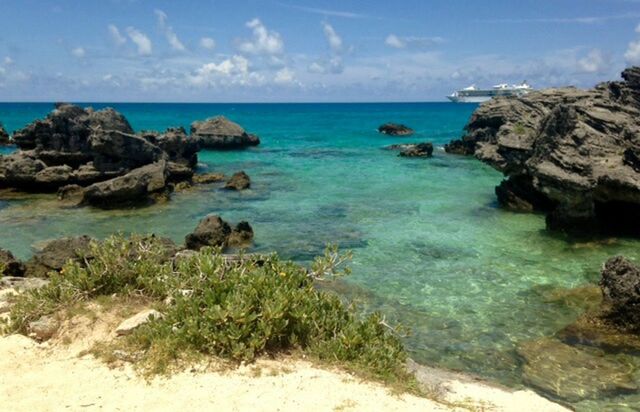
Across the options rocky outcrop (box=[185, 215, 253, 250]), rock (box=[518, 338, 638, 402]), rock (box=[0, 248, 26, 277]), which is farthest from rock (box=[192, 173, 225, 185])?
rock (box=[518, 338, 638, 402])

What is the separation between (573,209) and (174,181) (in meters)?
24.6

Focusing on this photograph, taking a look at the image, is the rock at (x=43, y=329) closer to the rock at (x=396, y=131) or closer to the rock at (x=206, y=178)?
the rock at (x=206, y=178)

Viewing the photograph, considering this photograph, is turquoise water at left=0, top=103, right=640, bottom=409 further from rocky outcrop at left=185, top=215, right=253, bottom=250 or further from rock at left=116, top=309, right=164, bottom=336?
rock at left=116, top=309, right=164, bottom=336

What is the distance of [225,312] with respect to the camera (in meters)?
8.17

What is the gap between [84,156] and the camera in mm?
35750

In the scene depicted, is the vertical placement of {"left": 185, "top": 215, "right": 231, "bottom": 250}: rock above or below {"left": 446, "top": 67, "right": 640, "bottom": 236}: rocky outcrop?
below

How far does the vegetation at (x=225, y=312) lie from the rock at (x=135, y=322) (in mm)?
136

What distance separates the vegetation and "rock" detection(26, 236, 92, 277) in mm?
6964

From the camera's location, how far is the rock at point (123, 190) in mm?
28609

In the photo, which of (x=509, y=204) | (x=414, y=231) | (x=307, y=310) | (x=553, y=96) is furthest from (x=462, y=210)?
(x=307, y=310)

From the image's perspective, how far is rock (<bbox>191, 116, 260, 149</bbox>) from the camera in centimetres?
6056

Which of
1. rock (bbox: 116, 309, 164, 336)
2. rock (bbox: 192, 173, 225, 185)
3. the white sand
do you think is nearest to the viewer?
the white sand

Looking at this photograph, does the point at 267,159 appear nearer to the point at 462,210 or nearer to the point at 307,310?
the point at 462,210

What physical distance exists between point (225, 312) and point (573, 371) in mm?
7737
